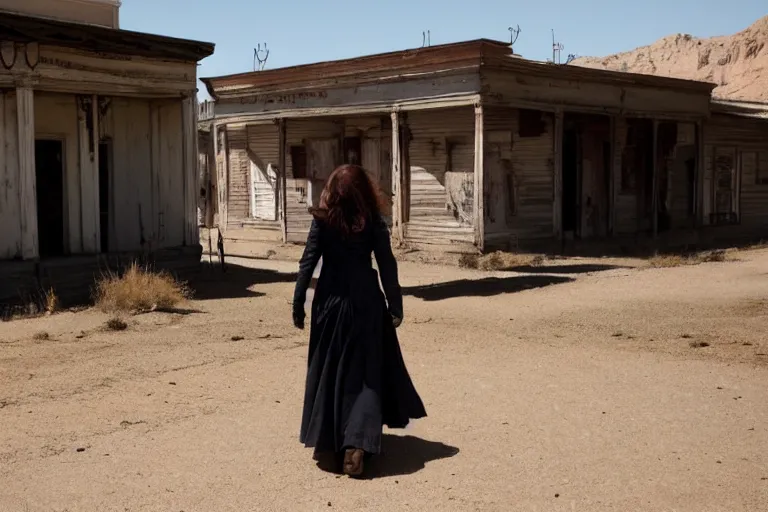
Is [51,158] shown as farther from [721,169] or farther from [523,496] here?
[721,169]

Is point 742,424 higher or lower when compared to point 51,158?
lower

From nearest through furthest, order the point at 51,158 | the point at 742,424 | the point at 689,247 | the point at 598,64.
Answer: the point at 742,424
the point at 51,158
the point at 689,247
the point at 598,64

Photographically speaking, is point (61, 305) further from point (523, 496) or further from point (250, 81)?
point (250, 81)

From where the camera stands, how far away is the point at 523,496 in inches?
197

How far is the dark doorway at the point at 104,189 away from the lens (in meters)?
15.0

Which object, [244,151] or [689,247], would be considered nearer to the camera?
[689,247]

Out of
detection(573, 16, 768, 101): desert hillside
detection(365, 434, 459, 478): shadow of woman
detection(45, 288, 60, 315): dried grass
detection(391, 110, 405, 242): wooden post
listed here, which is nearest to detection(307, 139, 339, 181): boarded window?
detection(391, 110, 405, 242): wooden post

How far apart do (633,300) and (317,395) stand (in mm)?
7992

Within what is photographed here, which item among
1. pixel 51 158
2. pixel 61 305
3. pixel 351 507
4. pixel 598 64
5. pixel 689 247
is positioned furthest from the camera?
pixel 598 64

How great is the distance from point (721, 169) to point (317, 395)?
20863 millimetres

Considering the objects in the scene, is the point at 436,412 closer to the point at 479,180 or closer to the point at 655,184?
the point at 479,180

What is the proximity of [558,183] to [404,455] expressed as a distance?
14.3 meters

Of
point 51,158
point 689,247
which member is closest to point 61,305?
point 51,158

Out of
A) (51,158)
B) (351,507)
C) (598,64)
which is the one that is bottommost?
(351,507)
